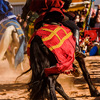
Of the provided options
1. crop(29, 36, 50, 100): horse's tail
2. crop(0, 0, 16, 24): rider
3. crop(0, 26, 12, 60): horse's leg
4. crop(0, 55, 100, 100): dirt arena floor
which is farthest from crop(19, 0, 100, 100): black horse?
crop(0, 0, 16, 24): rider

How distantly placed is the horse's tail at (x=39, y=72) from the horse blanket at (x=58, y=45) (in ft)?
0.24

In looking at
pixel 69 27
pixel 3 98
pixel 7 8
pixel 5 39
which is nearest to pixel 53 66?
pixel 69 27

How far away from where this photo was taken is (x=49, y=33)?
2791mm

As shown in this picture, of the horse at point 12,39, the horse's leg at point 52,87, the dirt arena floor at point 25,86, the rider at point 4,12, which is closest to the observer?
the horse's leg at point 52,87

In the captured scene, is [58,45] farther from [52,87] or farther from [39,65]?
[52,87]

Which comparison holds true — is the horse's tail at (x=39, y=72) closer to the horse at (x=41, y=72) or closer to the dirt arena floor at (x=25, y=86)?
the horse at (x=41, y=72)

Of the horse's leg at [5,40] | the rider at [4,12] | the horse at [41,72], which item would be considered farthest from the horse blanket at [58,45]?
the rider at [4,12]

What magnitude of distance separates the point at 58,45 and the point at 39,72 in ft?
1.34

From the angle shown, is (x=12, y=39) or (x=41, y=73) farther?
(x=12, y=39)

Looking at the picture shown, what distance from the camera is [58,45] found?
275cm

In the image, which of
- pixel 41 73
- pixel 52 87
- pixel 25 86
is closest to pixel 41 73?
pixel 41 73

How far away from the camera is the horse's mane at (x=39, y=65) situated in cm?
267

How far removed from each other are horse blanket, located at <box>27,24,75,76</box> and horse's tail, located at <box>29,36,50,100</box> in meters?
0.07

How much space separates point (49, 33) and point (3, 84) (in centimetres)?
257
